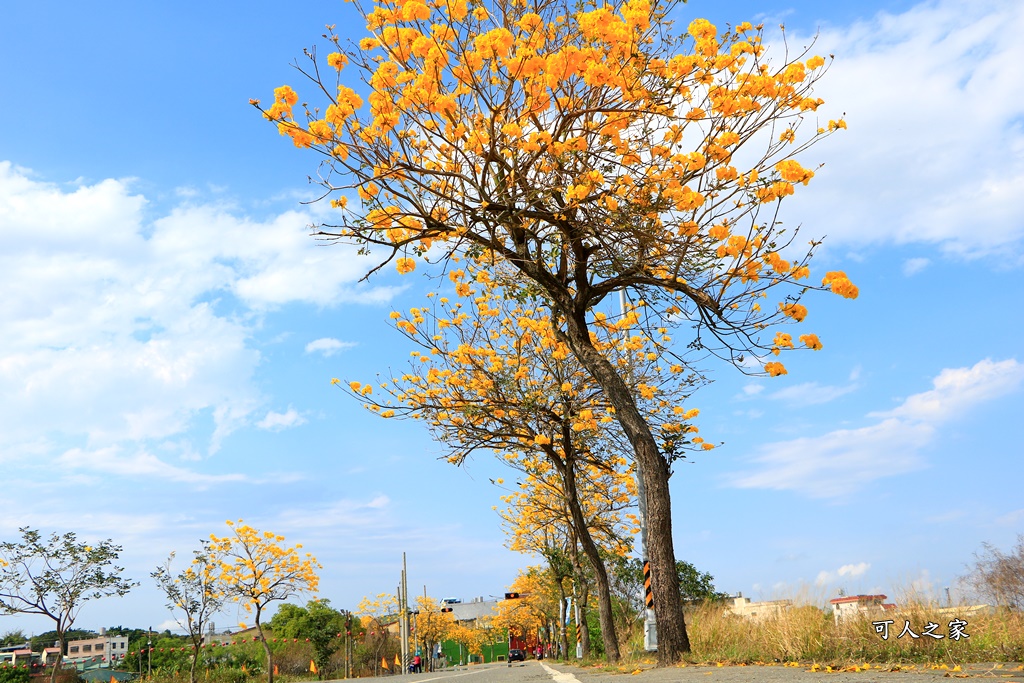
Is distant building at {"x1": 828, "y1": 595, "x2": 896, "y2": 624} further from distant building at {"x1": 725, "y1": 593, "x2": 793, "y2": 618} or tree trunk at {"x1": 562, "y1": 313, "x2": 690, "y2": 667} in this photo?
tree trunk at {"x1": 562, "y1": 313, "x2": 690, "y2": 667}

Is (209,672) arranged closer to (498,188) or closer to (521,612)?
(498,188)

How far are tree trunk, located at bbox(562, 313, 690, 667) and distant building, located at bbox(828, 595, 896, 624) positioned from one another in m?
1.94

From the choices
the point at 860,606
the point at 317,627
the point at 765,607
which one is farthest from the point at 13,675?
the point at 860,606

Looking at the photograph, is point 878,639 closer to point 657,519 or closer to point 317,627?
point 657,519

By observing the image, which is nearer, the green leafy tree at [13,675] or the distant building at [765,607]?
the distant building at [765,607]

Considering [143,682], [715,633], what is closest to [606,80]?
[715,633]

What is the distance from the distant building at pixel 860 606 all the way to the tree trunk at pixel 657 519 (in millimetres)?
1941

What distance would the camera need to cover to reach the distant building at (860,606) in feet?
24.5

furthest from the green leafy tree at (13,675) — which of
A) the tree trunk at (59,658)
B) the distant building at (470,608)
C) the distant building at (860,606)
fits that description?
the distant building at (470,608)

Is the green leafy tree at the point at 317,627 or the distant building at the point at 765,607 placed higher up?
the distant building at the point at 765,607

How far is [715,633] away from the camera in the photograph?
9.61 m

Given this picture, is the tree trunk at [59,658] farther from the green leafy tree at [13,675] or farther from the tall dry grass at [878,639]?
the tall dry grass at [878,639]

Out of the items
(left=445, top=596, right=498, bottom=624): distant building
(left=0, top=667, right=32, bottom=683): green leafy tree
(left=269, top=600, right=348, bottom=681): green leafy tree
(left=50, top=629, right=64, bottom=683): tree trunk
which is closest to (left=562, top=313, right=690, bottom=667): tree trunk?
(left=50, top=629, right=64, bottom=683): tree trunk

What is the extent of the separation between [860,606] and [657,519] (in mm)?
2520
